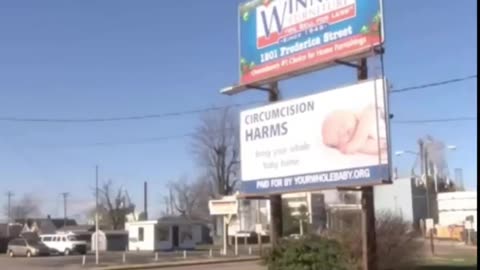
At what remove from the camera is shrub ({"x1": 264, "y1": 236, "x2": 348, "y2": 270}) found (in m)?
17.0

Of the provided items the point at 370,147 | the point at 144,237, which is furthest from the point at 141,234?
the point at 370,147

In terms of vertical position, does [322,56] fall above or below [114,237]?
above

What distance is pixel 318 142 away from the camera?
1805 cm

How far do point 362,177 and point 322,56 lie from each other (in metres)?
3.50

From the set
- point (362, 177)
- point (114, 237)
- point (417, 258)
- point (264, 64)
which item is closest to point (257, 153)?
point (264, 64)

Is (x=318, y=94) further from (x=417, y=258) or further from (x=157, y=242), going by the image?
(x=157, y=242)

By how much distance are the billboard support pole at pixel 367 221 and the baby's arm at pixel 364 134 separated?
91 cm

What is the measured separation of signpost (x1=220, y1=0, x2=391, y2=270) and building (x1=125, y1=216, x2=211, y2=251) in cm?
5172

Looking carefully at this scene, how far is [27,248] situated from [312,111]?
48.0 metres

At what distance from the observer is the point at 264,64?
2052 cm

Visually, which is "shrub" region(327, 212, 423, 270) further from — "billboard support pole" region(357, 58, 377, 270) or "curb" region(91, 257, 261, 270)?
"curb" region(91, 257, 261, 270)

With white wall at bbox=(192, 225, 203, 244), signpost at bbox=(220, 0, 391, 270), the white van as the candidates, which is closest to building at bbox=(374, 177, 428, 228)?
white wall at bbox=(192, 225, 203, 244)

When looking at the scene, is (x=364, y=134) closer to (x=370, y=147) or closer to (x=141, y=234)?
(x=370, y=147)

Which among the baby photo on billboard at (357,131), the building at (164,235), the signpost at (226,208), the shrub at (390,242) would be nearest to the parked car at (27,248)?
the building at (164,235)
